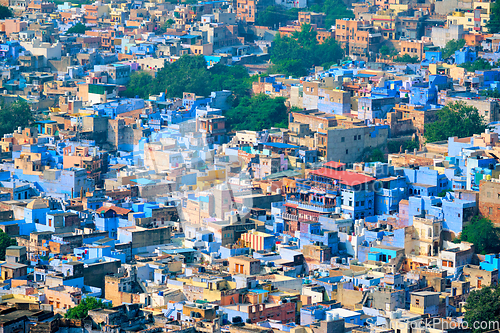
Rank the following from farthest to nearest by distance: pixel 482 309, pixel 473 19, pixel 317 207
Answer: pixel 473 19
pixel 317 207
pixel 482 309

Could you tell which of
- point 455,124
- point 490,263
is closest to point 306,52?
point 455,124

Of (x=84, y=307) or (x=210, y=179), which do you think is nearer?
(x=84, y=307)

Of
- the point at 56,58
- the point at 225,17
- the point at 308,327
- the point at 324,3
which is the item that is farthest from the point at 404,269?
the point at 324,3

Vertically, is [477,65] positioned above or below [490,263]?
above

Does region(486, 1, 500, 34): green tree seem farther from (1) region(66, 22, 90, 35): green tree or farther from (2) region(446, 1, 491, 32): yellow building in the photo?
(1) region(66, 22, 90, 35): green tree

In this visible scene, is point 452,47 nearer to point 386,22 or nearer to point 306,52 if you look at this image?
point 386,22

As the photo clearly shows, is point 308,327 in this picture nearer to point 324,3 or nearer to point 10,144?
point 10,144
